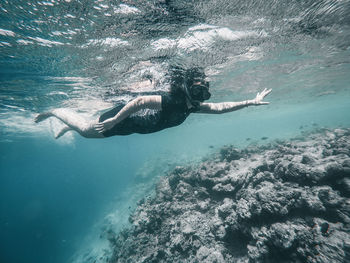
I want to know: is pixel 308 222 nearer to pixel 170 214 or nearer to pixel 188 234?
pixel 188 234

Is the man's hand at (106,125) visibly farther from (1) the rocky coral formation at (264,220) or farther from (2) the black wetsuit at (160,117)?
(1) the rocky coral formation at (264,220)

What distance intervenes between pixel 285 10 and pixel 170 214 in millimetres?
10687

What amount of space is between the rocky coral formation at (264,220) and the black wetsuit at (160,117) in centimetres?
343

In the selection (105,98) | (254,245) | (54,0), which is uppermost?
(54,0)

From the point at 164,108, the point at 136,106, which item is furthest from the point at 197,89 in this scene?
the point at 136,106

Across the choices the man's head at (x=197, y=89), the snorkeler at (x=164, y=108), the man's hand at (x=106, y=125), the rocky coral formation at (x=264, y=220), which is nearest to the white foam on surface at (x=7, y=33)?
the snorkeler at (x=164, y=108)

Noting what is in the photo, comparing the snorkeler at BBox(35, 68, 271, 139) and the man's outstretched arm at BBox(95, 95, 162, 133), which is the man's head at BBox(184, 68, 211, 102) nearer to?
the snorkeler at BBox(35, 68, 271, 139)

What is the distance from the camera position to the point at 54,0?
4660mm

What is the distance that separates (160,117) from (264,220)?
13.8 feet

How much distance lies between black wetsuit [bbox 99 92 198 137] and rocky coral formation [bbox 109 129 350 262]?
3.43 metres

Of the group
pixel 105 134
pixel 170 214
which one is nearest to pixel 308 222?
pixel 170 214

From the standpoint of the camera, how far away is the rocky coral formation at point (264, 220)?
3.52 m

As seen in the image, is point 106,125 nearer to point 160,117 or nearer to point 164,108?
point 160,117

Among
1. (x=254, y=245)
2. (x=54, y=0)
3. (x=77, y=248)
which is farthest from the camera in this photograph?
(x=77, y=248)
